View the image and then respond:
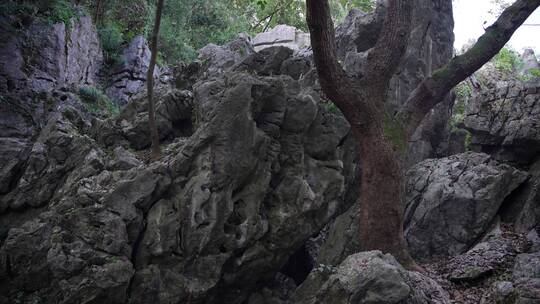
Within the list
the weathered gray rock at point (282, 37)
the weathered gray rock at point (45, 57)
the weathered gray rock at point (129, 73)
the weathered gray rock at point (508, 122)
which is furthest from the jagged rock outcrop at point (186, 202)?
the weathered gray rock at point (282, 37)

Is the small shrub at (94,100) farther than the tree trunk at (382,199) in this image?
Yes

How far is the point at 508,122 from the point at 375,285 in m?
6.86

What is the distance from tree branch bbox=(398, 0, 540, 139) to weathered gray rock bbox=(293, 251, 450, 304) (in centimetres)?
367

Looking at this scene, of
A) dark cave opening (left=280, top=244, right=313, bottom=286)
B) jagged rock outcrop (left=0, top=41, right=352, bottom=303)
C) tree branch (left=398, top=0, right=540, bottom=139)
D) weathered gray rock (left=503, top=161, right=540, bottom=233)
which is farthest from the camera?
dark cave opening (left=280, top=244, right=313, bottom=286)

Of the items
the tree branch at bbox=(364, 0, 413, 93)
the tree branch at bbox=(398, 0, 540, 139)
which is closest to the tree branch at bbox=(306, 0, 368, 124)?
the tree branch at bbox=(364, 0, 413, 93)

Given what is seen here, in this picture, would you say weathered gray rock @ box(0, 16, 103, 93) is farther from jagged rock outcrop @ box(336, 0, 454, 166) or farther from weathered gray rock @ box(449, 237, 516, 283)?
weathered gray rock @ box(449, 237, 516, 283)

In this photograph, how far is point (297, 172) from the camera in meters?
10.1

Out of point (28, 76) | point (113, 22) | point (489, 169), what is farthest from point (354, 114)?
point (113, 22)

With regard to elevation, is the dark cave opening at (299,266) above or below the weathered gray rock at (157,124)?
below

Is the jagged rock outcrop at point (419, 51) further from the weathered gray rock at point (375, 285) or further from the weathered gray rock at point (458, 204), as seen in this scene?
the weathered gray rock at point (375, 285)

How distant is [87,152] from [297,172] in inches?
185

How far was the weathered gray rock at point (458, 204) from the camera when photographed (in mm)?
10195

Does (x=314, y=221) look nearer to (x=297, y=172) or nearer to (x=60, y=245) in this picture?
(x=297, y=172)

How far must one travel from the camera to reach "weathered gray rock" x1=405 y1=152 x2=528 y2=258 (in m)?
10.2
